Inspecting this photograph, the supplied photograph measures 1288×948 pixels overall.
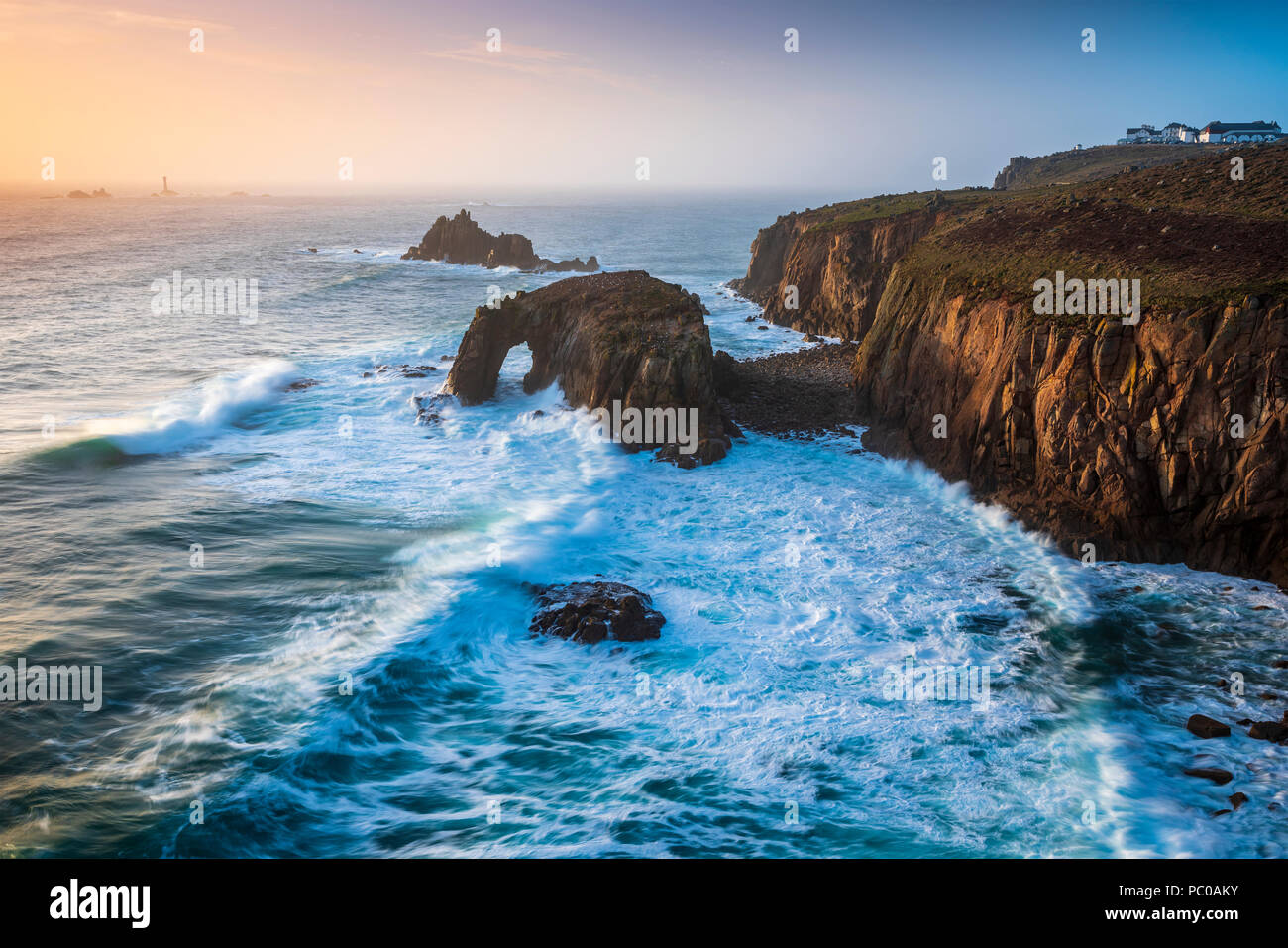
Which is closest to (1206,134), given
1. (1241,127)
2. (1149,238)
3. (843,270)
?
(1241,127)

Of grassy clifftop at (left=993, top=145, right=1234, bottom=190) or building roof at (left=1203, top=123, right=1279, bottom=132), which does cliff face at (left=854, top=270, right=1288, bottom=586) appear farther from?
building roof at (left=1203, top=123, right=1279, bottom=132)

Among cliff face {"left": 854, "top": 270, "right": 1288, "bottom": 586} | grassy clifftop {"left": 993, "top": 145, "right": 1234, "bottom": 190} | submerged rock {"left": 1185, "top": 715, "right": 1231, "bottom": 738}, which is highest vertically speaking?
grassy clifftop {"left": 993, "top": 145, "right": 1234, "bottom": 190}

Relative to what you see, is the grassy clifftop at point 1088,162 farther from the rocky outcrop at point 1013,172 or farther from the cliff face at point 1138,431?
the cliff face at point 1138,431

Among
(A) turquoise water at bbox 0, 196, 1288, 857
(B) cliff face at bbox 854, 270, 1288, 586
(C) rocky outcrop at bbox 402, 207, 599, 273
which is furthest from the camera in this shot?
(C) rocky outcrop at bbox 402, 207, 599, 273

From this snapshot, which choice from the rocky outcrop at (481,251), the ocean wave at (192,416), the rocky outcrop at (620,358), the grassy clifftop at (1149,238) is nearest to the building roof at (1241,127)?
the grassy clifftop at (1149,238)

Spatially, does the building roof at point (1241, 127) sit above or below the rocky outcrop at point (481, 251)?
above

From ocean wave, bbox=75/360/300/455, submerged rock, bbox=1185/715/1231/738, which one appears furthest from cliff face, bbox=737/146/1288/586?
ocean wave, bbox=75/360/300/455
